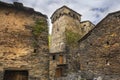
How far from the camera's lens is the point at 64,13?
27.3m

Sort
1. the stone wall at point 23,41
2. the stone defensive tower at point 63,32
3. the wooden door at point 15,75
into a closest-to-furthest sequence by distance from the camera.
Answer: the wooden door at point 15,75 → the stone wall at point 23,41 → the stone defensive tower at point 63,32

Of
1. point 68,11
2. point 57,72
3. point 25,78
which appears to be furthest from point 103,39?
point 68,11

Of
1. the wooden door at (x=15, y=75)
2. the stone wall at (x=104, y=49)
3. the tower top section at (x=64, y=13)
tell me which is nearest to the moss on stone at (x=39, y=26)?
the wooden door at (x=15, y=75)

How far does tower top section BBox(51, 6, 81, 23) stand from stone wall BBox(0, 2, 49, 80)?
686 inches

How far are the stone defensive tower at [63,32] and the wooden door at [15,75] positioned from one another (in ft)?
44.8

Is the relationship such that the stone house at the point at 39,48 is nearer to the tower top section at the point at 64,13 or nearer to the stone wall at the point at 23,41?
the stone wall at the point at 23,41

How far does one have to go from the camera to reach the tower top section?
27.5 meters

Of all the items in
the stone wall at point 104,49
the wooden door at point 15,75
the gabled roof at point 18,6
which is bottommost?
the wooden door at point 15,75

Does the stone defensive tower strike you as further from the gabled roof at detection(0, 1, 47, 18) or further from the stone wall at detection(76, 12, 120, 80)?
the gabled roof at detection(0, 1, 47, 18)

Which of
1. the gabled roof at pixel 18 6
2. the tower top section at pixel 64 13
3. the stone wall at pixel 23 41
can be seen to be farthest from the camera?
the tower top section at pixel 64 13

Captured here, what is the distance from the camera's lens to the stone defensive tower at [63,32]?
918 inches

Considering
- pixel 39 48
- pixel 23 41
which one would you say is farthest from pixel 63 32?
pixel 23 41

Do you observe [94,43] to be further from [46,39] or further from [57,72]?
[57,72]

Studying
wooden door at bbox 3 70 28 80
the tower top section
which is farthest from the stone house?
the tower top section
